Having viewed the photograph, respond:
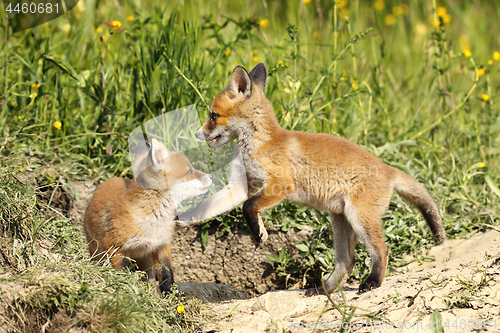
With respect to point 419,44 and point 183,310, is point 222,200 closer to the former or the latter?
point 183,310

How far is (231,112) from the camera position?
4070 millimetres

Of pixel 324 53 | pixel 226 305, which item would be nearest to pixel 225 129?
pixel 226 305

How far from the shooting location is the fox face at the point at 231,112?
13.3 ft

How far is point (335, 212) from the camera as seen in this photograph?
404 cm

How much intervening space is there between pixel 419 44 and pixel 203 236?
652 cm

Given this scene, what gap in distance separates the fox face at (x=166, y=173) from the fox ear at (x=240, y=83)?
722 millimetres

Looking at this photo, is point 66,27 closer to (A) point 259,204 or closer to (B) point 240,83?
(B) point 240,83

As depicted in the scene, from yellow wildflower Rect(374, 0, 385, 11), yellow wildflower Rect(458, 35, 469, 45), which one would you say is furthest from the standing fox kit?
yellow wildflower Rect(374, 0, 385, 11)

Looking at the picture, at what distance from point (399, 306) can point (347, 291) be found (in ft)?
2.10

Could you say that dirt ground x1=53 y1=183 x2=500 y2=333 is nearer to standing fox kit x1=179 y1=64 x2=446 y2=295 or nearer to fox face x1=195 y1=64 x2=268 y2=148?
standing fox kit x1=179 y1=64 x2=446 y2=295

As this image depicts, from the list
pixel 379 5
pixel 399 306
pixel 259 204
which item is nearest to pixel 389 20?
pixel 379 5

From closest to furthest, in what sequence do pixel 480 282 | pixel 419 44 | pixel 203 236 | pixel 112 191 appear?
1. pixel 480 282
2. pixel 112 191
3. pixel 203 236
4. pixel 419 44

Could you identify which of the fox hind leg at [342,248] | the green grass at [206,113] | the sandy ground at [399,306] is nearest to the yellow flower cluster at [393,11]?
the green grass at [206,113]

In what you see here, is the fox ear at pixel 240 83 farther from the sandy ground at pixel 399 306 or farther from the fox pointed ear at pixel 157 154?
the sandy ground at pixel 399 306
